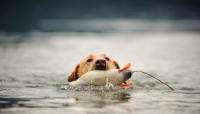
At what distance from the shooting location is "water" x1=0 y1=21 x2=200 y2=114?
757cm

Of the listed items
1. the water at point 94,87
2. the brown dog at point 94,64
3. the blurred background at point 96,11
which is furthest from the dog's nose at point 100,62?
the blurred background at point 96,11

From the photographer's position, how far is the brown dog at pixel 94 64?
30.0 ft

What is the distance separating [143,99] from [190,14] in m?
40.7

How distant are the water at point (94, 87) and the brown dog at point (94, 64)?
371mm

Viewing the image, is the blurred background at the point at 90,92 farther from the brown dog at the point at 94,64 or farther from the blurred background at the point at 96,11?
the blurred background at the point at 96,11

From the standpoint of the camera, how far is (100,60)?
9.11 m

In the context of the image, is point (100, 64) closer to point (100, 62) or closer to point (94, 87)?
point (100, 62)

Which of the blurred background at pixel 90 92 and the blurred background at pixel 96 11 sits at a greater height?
the blurred background at pixel 96 11

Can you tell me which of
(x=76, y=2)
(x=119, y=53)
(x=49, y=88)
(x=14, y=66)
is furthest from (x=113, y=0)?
(x=49, y=88)

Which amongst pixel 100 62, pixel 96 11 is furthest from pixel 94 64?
pixel 96 11

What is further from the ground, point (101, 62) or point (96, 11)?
point (96, 11)

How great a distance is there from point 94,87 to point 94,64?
40 centimetres

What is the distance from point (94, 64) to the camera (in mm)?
9242

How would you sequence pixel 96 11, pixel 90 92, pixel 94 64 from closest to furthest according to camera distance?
pixel 90 92, pixel 94 64, pixel 96 11
